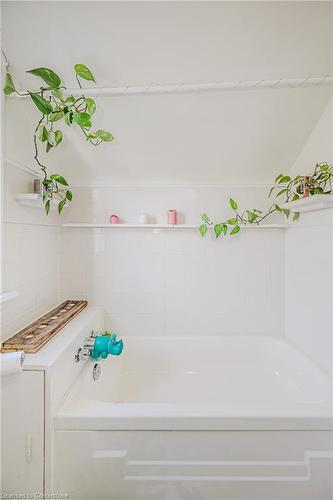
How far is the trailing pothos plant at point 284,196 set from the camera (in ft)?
5.56

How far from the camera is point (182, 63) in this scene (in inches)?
60.2

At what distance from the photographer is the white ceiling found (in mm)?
1379

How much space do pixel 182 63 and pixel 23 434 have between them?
1.91m

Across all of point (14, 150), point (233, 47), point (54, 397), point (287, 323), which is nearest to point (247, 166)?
point (233, 47)

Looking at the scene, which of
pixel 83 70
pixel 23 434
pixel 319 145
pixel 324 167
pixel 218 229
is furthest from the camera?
pixel 218 229

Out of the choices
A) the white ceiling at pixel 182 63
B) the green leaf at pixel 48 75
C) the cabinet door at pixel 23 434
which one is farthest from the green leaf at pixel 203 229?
the cabinet door at pixel 23 434

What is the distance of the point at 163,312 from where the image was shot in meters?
2.34

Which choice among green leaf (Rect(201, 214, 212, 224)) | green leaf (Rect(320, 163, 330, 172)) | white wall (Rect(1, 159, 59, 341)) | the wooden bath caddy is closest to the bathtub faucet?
the wooden bath caddy

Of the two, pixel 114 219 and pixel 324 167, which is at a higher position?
pixel 324 167

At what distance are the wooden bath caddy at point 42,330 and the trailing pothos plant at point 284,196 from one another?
3.61 ft

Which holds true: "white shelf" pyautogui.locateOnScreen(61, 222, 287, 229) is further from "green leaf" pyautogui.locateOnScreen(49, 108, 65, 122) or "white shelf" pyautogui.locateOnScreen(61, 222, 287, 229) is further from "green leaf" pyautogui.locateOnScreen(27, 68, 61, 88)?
"green leaf" pyautogui.locateOnScreen(27, 68, 61, 88)

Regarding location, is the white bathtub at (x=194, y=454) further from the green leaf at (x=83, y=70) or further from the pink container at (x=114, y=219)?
the green leaf at (x=83, y=70)

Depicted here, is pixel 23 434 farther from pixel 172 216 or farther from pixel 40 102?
pixel 172 216

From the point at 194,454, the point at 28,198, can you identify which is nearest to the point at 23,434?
the point at 194,454
